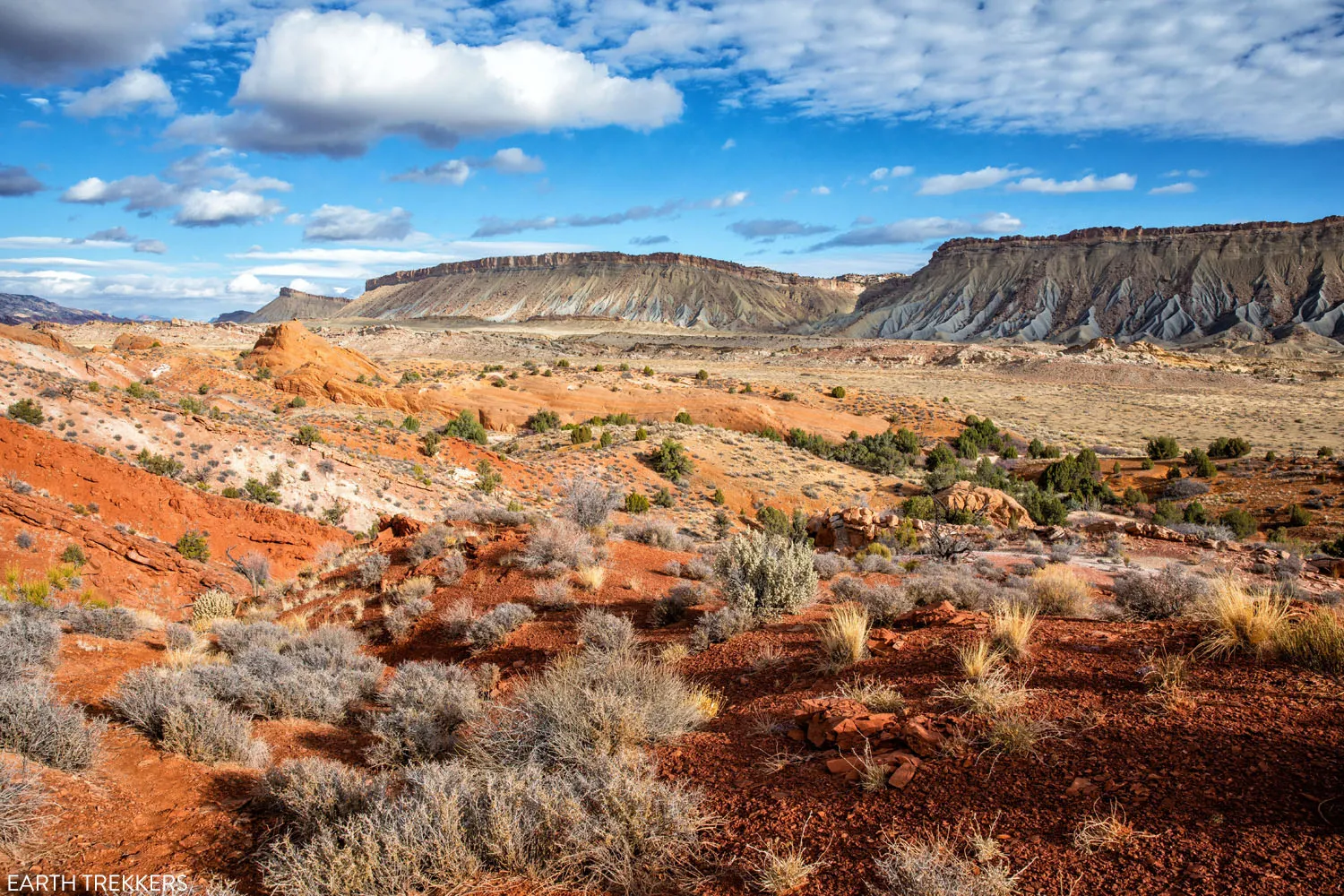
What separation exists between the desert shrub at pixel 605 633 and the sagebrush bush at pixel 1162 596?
4.63m

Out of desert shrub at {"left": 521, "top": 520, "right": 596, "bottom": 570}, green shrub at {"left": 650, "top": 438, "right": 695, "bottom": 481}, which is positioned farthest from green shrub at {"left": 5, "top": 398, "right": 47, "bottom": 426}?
green shrub at {"left": 650, "top": 438, "right": 695, "bottom": 481}

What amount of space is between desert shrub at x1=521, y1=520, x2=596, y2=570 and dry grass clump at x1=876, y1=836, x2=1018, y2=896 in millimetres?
6802

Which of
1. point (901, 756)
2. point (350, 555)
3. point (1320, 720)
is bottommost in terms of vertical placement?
point (350, 555)

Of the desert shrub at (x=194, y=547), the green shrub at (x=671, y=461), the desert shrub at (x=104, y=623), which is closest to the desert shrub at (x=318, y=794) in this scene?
the desert shrub at (x=104, y=623)

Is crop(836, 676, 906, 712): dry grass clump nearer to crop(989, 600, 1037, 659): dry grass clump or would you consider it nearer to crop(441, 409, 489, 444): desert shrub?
crop(989, 600, 1037, 659): dry grass clump

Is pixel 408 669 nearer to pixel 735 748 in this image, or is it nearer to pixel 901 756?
pixel 735 748

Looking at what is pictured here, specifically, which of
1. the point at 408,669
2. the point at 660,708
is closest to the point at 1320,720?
the point at 660,708

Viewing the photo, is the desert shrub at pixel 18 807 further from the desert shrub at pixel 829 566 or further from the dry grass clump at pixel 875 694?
the desert shrub at pixel 829 566

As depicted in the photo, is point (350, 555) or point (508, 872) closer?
point (508, 872)

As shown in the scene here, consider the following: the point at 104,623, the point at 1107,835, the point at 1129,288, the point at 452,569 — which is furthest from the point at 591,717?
the point at 1129,288

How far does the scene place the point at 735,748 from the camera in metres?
4.58

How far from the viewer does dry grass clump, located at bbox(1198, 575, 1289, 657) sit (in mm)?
4578

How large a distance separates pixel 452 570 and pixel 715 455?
15.9m

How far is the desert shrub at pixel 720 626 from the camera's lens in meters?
6.94
